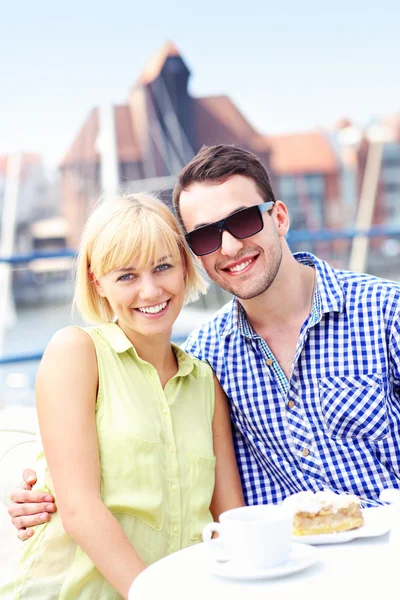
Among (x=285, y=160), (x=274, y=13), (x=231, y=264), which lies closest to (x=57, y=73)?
(x=285, y=160)

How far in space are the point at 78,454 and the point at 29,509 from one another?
0.17 meters

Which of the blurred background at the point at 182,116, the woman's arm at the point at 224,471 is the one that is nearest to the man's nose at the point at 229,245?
the woman's arm at the point at 224,471

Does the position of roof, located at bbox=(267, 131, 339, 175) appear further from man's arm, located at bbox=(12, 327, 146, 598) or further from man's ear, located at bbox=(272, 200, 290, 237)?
man's arm, located at bbox=(12, 327, 146, 598)

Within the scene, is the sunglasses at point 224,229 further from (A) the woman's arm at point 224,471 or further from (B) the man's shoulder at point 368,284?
(A) the woman's arm at point 224,471

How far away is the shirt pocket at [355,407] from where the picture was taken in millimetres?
1610

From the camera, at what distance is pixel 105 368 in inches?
57.9

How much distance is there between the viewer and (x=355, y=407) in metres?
1.62

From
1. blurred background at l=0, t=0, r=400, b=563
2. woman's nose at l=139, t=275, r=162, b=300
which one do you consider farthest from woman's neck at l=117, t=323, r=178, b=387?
blurred background at l=0, t=0, r=400, b=563

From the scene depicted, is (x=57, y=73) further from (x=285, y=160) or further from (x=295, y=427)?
(x=295, y=427)

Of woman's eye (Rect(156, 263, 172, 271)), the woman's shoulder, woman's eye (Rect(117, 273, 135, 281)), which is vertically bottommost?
the woman's shoulder

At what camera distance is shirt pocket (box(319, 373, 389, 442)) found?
1610 mm

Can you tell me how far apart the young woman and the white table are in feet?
1.08

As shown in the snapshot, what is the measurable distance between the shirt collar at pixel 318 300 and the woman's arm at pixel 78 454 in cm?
46

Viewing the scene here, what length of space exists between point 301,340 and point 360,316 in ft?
0.46
